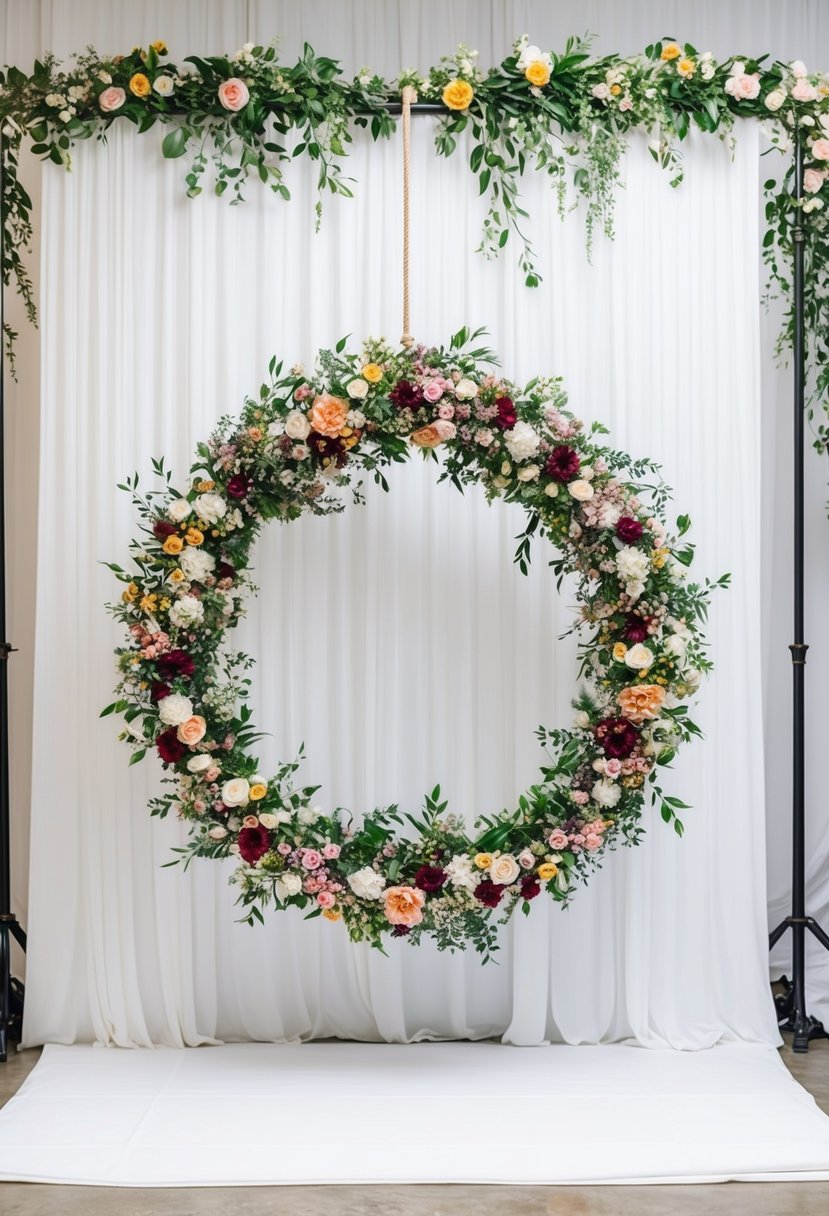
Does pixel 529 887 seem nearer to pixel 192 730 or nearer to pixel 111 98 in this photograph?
pixel 192 730

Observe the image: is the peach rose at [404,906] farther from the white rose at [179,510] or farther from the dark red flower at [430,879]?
the white rose at [179,510]

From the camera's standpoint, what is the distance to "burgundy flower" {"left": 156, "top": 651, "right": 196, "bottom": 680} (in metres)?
2.94

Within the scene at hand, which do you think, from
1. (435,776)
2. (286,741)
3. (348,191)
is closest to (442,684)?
(435,776)

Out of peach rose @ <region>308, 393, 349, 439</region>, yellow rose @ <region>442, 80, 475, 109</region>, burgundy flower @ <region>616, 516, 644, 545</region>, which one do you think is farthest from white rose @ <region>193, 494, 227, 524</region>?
yellow rose @ <region>442, 80, 475, 109</region>

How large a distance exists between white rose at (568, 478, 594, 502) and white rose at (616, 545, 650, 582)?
0.17m

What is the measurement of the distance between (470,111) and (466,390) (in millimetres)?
853

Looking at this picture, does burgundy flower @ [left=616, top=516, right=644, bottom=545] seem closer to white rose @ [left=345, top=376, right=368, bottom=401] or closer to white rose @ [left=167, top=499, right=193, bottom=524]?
white rose @ [left=345, top=376, right=368, bottom=401]

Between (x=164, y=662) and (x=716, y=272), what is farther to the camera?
(x=716, y=272)

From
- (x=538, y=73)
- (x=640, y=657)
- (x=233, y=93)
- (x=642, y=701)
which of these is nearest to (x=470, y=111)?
(x=538, y=73)

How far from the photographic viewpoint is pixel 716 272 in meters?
3.28

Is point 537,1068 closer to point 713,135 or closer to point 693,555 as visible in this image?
point 693,555

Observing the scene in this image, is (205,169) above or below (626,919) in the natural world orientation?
above

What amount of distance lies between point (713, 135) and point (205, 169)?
143cm

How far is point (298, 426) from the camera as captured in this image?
292 centimetres
